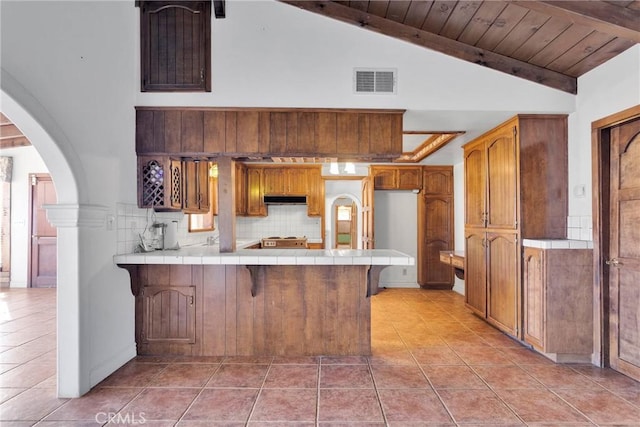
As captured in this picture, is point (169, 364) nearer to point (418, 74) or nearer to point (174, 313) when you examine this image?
point (174, 313)

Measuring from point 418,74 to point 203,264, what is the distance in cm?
249

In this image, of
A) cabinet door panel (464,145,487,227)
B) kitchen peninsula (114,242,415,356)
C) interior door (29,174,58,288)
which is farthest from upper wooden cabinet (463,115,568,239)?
interior door (29,174,58,288)

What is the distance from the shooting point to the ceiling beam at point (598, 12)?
2.08 metres

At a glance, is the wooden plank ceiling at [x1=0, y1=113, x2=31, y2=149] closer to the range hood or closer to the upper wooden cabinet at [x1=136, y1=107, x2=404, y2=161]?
the upper wooden cabinet at [x1=136, y1=107, x2=404, y2=161]

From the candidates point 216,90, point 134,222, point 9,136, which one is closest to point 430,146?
point 216,90

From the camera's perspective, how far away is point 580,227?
9.63 feet

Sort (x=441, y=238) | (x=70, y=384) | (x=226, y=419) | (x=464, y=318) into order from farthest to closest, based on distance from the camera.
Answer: (x=441, y=238), (x=464, y=318), (x=70, y=384), (x=226, y=419)

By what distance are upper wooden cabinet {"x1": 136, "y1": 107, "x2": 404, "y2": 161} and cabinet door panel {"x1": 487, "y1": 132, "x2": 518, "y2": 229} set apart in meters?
1.14

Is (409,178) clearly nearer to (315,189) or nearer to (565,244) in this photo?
(315,189)

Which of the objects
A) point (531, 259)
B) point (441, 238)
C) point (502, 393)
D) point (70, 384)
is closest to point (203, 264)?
point (70, 384)

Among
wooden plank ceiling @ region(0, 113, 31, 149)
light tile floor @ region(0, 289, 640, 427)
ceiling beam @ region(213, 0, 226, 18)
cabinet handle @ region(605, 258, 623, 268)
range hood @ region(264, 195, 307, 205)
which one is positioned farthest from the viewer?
range hood @ region(264, 195, 307, 205)

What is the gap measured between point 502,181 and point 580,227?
77cm

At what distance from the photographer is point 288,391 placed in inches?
92.0

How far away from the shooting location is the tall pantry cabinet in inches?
122
